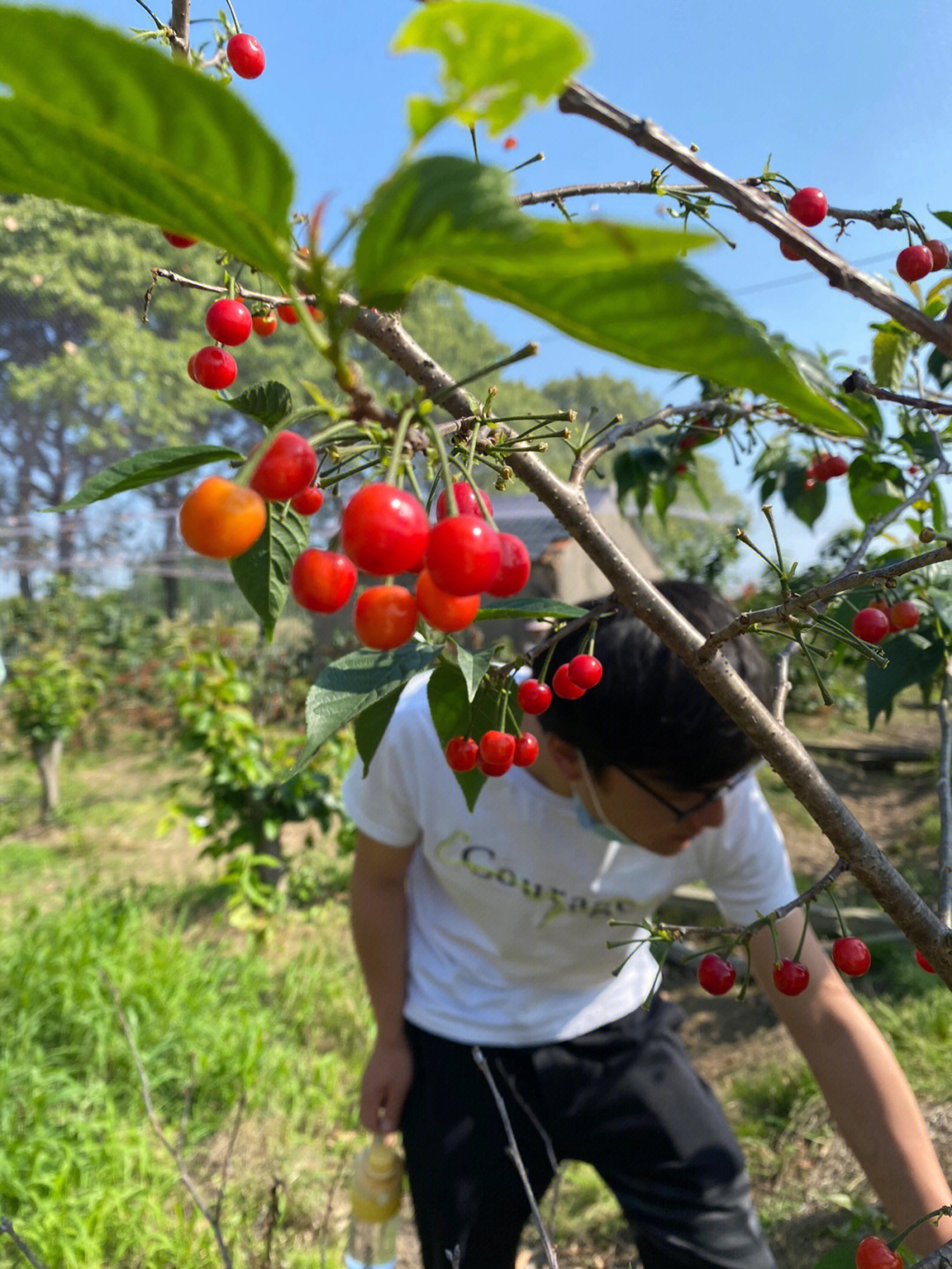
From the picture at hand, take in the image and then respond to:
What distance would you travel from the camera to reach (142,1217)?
2.09m

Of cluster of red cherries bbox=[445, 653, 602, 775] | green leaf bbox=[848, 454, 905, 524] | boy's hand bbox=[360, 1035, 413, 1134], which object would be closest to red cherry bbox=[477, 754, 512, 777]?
cluster of red cherries bbox=[445, 653, 602, 775]

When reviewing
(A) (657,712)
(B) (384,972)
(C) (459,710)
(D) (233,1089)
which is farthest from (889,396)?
(D) (233,1089)

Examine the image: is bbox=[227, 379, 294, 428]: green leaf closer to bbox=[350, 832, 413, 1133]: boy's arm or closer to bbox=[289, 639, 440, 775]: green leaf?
bbox=[289, 639, 440, 775]: green leaf

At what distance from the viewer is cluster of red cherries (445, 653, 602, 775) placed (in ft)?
2.33

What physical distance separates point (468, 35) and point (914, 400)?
51 centimetres

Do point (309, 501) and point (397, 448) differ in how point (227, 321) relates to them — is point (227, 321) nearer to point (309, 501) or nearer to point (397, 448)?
point (309, 501)

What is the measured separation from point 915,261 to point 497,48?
2.54 ft

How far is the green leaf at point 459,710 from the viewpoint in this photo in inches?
26.6

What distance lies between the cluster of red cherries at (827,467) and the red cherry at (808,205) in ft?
2.70

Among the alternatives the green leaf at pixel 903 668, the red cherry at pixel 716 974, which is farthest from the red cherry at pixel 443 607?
the green leaf at pixel 903 668

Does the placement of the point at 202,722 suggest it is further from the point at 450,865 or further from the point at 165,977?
the point at 450,865

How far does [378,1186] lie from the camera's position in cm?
Answer: 165

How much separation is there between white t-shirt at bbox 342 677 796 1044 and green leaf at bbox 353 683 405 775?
859 millimetres

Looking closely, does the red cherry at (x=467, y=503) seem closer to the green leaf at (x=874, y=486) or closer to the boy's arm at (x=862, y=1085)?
the boy's arm at (x=862, y=1085)
